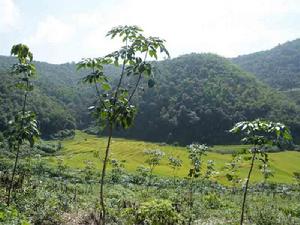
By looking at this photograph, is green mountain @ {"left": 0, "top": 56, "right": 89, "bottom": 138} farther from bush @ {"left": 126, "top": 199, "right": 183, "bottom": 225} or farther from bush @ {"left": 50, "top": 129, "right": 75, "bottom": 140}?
bush @ {"left": 126, "top": 199, "right": 183, "bottom": 225}

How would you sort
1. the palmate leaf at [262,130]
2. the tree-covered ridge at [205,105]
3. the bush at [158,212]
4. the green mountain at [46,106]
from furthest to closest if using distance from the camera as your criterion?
the tree-covered ridge at [205,105], the green mountain at [46,106], the bush at [158,212], the palmate leaf at [262,130]

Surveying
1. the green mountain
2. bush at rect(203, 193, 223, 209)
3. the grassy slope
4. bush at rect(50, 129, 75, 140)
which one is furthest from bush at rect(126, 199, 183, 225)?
bush at rect(50, 129, 75, 140)

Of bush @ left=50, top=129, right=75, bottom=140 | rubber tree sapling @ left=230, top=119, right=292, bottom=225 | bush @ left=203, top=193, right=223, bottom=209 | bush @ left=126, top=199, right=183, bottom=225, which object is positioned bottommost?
bush @ left=50, top=129, right=75, bottom=140

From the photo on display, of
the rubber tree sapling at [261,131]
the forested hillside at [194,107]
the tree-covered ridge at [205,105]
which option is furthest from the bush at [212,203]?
the tree-covered ridge at [205,105]

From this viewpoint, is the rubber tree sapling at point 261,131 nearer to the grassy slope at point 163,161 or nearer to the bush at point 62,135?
the grassy slope at point 163,161

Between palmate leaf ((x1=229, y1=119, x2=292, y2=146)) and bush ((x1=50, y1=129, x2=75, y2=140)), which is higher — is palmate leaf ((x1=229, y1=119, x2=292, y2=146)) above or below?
above

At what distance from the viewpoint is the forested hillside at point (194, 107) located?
470 feet

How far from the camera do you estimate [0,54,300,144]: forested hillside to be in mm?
143125

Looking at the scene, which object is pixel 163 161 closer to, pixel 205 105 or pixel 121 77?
pixel 205 105

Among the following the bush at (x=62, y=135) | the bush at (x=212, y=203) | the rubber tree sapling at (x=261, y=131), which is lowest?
the bush at (x=62, y=135)

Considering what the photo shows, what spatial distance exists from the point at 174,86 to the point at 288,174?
90.8m

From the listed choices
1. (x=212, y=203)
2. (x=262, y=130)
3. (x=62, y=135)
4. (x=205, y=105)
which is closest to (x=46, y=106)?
(x=62, y=135)

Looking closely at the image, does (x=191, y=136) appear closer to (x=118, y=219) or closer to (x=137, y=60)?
(x=118, y=219)

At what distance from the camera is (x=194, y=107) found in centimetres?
15588
